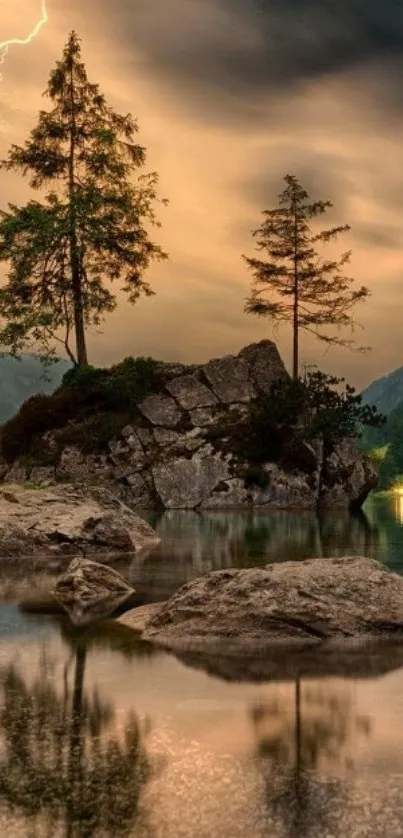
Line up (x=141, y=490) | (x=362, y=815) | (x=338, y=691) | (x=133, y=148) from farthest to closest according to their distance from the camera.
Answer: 1. (x=133, y=148)
2. (x=141, y=490)
3. (x=338, y=691)
4. (x=362, y=815)

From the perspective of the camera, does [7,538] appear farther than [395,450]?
No

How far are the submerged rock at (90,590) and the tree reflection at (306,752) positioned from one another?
448 centimetres

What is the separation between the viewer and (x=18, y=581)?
13586 mm

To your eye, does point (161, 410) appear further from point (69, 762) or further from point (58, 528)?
point (69, 762)

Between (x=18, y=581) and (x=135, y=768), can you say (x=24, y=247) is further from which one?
(x=135, y=768)

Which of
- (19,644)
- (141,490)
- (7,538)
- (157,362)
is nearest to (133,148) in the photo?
(157,362)

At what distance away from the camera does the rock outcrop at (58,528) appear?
17.3 metres

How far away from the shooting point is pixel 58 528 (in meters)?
17.7

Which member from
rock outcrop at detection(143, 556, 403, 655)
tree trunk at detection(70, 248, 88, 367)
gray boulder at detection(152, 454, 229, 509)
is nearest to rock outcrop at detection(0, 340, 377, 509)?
gray boulder at detection(152, 454, 229, 509)

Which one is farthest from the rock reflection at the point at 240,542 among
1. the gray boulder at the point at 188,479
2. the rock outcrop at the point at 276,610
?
the gray boulder at the point at 188,479

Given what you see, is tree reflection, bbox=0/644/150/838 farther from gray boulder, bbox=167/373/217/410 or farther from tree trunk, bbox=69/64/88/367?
tree trunk, bbox=69/64/88/367

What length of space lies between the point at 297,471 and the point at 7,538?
24.5m

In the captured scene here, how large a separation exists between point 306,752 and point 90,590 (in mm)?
6960

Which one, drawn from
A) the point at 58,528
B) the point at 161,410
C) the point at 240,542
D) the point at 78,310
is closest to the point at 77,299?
the point at 78,310
